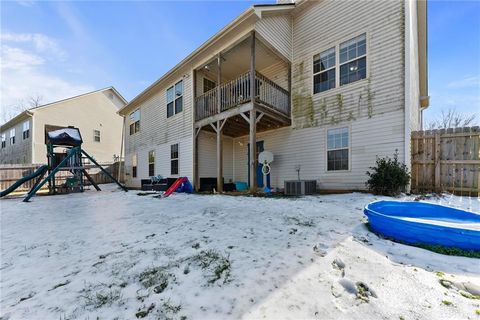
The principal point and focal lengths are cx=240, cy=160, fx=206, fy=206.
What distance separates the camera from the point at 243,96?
8.04 meters

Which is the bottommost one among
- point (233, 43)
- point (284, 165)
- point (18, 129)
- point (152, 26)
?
point (284, 165)

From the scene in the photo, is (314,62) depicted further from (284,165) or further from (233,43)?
(284,165)

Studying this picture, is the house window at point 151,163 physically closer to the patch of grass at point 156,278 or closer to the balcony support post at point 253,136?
the balcony support post at point 253,136

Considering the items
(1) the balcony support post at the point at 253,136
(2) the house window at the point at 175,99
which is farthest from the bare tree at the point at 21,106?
(1) the balcony support post at the point at 253,136

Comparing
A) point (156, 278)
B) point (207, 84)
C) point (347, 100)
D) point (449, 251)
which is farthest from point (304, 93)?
point (156, 278)

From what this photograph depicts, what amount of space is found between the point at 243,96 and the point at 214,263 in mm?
6784

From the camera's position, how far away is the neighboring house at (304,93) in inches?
265

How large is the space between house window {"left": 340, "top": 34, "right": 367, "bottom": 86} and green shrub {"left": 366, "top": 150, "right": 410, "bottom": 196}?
3269 millimetres

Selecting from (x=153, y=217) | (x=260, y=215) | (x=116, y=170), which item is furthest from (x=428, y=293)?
(x=116, y=170)

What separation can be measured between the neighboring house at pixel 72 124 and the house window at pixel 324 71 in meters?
16.3

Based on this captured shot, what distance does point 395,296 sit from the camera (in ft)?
5.81

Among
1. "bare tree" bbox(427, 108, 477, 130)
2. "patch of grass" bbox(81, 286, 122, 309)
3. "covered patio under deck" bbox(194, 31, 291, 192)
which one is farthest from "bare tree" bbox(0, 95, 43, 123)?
"bare tree" bbox(427, 108, 477, 130)

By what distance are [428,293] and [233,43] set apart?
8746 millimetres

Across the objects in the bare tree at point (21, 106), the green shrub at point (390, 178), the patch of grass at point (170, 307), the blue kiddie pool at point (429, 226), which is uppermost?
the bare tree at point (21, 106)
